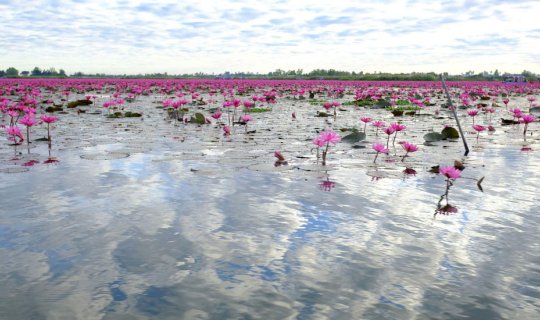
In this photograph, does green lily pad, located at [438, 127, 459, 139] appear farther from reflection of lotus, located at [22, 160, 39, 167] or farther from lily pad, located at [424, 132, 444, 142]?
reflection of lotus, located at [22, 160, 39, 167]

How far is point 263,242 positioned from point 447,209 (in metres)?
1.39

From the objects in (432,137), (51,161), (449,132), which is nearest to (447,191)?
(432,137)

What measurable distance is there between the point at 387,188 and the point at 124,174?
2.27m

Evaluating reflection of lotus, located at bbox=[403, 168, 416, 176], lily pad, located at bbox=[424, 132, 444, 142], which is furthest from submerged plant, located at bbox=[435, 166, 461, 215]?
lily pad, located at bbox=[424, 132, 444, 142]

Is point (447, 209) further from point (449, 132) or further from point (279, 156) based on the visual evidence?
point (449, 132)

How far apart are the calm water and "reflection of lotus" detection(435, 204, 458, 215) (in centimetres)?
4

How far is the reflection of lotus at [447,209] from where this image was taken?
3.06m

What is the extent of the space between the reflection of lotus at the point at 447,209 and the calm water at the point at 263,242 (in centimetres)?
4

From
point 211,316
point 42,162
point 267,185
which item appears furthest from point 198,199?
point 42,162

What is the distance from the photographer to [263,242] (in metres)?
2.48

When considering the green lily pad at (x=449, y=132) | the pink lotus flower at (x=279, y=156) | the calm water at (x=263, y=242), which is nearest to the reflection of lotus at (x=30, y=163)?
the calm water at (x=263, y=242)

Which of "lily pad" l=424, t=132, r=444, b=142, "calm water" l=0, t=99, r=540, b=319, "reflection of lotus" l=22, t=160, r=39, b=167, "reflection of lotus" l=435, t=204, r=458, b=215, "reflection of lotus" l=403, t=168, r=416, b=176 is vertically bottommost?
"calm water" l=0, t=99, r=540, b=319

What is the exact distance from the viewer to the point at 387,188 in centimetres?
372

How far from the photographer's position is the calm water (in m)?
1.82
